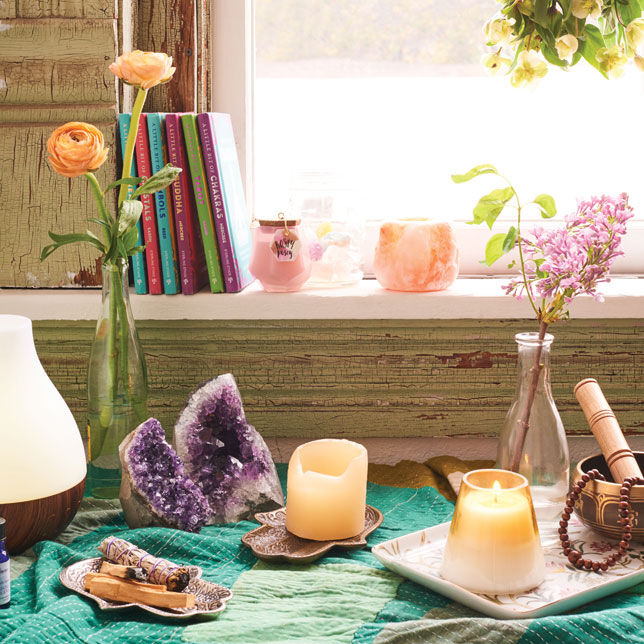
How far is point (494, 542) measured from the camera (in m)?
1.01

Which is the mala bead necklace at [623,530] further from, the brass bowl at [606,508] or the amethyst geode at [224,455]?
the amethyst geode at [224,455]

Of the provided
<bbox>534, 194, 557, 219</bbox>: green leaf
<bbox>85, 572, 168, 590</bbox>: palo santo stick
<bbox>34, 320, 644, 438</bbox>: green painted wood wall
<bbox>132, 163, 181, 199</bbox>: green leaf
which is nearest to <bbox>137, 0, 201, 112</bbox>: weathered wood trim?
<bbox>132, 163, 181, 199</bbox>: green leaf

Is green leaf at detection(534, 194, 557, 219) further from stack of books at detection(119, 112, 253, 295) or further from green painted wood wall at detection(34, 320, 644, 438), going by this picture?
stack of books at detection(119, 112, 253, 295)

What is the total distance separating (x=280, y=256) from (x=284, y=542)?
18.4 inches

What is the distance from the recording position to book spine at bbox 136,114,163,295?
1.42m

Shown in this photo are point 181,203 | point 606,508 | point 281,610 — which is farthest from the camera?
point 181,203

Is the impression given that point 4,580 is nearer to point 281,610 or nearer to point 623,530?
point 281,610

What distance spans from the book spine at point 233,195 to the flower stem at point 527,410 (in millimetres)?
507

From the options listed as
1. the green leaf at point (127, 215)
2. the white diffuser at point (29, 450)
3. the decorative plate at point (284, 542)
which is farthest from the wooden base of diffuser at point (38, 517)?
the green leaf at point (127, 215)

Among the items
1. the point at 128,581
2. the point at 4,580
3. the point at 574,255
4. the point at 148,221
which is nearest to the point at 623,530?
the point at 574,255

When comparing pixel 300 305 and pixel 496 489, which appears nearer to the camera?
pixel 496 489

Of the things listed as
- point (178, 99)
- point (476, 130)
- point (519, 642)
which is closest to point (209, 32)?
point (178, 99)

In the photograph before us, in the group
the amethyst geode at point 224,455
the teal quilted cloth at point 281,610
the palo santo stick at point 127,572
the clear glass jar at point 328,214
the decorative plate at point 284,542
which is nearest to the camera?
the teal quilted cloth at point 281,610

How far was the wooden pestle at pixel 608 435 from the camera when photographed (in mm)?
1118
